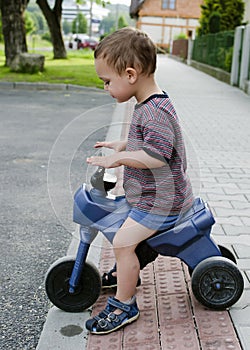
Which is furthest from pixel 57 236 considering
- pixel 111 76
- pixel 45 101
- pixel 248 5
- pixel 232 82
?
pixel 248 5

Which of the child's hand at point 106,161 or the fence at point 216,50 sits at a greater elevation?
the child's hand at point 106,161

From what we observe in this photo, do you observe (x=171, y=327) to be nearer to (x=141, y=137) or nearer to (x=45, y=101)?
(x=141, y=137)

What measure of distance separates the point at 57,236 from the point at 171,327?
5.47 ft

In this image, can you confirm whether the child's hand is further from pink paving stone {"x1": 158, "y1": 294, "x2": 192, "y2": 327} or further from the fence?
the fence

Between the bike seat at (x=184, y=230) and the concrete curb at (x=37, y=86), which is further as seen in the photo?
the concrete curb at (x=37, y=86)

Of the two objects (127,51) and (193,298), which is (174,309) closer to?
(193,298)

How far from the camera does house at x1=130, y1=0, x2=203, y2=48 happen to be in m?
62.8

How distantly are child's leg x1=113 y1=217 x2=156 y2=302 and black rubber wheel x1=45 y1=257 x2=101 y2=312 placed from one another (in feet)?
0.64

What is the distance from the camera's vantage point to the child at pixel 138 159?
102 inches

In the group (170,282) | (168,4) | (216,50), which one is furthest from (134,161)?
(168,4)

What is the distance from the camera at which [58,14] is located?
2816 cm

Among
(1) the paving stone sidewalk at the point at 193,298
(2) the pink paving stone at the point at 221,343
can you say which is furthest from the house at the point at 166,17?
(2) the pink paving stone at the point at 221,343

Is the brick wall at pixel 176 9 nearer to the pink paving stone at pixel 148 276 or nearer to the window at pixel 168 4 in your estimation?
the window at pixel 168 4

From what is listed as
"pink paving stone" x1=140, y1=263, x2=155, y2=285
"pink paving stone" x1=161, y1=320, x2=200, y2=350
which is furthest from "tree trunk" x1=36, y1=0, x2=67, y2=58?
"pink paving stone" x1=161, y1=320, x2=200, y2=350
